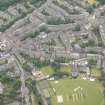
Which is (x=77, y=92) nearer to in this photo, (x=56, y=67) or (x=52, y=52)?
(x=56, y=67)

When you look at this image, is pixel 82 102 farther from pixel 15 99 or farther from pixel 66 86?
pixel 15 99

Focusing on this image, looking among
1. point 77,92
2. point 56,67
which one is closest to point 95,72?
point 77,92

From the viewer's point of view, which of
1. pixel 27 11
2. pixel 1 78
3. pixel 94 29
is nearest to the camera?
pixel 1 78

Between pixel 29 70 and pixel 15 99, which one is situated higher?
pixel 29 70

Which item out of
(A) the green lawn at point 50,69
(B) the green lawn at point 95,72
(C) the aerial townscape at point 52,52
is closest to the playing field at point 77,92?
(C) the aerial townscape at point 52,52

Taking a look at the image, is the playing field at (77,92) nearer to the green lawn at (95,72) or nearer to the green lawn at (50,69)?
the green lawn at (95,72)

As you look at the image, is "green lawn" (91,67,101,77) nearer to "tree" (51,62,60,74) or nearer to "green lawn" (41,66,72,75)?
"green lawn" (41,66,72,75)

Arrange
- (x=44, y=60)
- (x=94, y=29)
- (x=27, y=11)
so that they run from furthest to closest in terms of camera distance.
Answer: (x=27, y=11), (x=94, y=29), (x=44, y=60)

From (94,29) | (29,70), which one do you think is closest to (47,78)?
(29,70)
